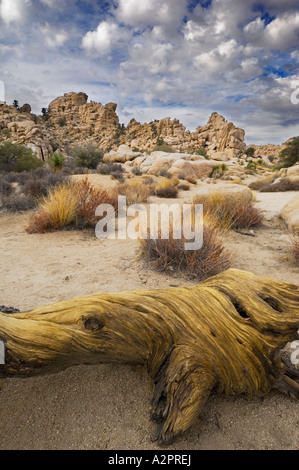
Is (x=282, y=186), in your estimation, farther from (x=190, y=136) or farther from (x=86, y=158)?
(x=190, y=136)

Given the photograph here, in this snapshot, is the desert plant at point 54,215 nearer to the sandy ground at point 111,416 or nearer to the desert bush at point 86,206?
the desert bush at point 86,206

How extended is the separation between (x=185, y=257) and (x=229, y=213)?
10.8 ft

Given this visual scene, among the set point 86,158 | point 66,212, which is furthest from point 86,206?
point 86,158

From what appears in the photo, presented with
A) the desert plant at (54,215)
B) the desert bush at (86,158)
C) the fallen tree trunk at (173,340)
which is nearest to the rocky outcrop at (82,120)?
the desert bush at (86,158)

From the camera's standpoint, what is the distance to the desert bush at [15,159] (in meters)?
16.5

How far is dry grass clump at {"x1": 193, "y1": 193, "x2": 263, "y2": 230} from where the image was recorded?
629 cm

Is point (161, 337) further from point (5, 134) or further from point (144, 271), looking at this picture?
point (5, 134)

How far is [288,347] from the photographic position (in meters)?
2.39

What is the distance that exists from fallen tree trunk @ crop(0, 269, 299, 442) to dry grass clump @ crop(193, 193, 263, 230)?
4241 millimetres

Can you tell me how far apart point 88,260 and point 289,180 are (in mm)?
12111

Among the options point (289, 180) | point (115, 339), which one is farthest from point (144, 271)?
point (289, 180)

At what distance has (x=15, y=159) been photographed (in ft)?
55.8

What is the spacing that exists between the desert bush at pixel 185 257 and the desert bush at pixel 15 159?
1508 cm
